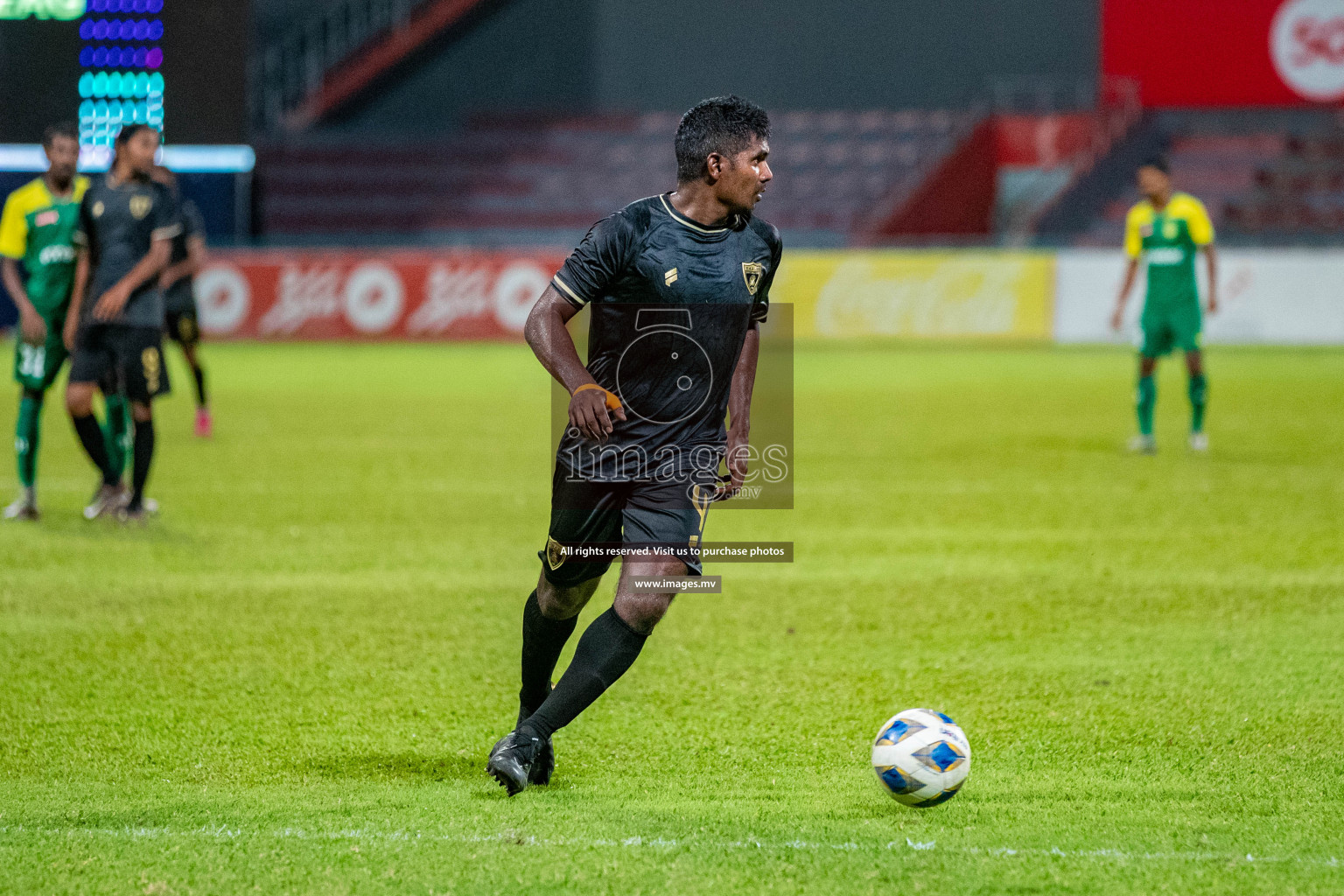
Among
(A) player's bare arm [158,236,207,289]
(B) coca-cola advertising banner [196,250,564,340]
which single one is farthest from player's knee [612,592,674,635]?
(B) coca-cola advertising banner [196,250,564,340]

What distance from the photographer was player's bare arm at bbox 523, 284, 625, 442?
400cm

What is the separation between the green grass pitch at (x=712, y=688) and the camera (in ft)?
12.2

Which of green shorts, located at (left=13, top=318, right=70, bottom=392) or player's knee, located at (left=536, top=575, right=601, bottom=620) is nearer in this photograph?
player's knee, located at (left=536, top=575, right=601, bottom=620)

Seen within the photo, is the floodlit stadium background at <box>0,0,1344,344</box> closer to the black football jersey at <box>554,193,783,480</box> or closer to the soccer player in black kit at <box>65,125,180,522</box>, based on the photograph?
the soccer player in black kit at <box>65,125,180,522</box>

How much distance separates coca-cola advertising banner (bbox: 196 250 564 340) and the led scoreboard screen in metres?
2.86

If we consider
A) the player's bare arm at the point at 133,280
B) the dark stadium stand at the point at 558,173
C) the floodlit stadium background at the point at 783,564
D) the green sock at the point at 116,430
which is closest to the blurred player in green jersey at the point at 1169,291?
the floodlit stadium background at the point at 783,564

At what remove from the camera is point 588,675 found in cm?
420

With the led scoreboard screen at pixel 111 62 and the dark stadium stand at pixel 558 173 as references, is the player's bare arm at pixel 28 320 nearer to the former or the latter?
the led scoreboard screen at pixel 111 62

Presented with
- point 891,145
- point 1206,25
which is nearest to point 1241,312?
point 1206,25

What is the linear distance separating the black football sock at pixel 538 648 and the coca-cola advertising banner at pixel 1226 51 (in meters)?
27.0

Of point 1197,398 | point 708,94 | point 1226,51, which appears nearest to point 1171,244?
point 1197,398

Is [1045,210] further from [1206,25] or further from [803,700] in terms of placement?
[803,700]

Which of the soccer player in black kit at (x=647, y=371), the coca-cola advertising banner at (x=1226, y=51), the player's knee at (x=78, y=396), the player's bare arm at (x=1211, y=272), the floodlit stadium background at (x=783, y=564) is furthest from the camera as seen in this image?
the coca-cola advertising banner at (x=1226, y=51)

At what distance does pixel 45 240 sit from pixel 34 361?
70cm
